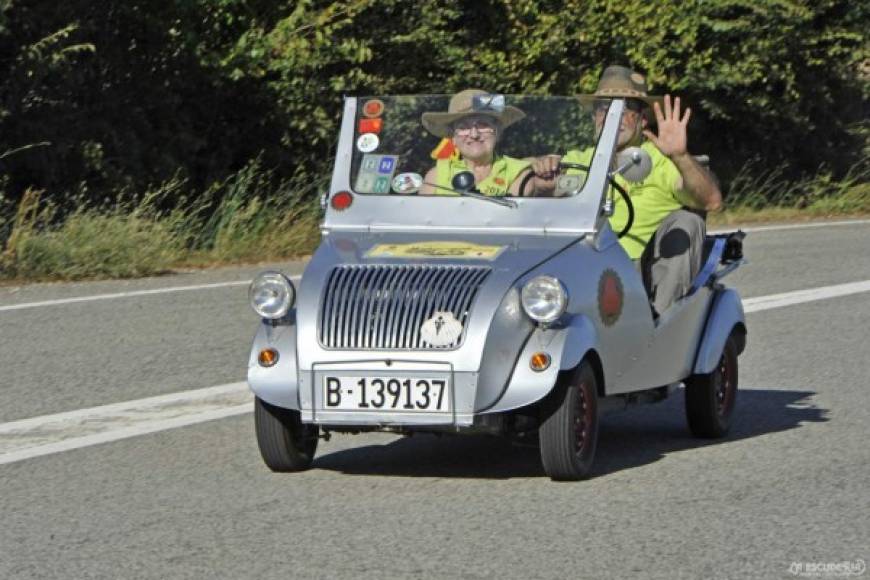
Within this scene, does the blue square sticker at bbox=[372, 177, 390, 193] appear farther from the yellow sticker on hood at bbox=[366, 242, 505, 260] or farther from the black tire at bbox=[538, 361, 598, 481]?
the black tire at bbox=[538, 361, 598, 481]

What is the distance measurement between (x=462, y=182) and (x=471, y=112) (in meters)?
0.35

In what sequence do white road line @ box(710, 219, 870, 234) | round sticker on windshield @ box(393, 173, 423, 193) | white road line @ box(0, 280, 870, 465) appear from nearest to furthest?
round sticker on windshield @ box(393, 173, 423, 193), white road line @ box(0, 280, 870, 465), white road line @ box(710, 219, 870, 234)

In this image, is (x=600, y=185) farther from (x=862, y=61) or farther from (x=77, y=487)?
(x=862, y=61)

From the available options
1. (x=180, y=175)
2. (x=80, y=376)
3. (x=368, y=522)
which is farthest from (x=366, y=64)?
(x=368, y=522)

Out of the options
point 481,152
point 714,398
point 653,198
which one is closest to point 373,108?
point 481,152

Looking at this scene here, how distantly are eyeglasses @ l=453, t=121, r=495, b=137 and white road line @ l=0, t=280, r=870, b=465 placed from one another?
203 centimetres

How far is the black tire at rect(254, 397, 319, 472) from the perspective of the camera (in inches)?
308

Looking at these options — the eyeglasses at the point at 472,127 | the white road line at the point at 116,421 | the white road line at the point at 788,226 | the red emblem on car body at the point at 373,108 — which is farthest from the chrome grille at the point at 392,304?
the white road line at the point at 788,226

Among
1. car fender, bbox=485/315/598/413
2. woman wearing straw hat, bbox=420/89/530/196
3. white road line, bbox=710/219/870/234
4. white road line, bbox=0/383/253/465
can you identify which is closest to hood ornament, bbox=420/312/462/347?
car fender, bbox=485/315/598/413

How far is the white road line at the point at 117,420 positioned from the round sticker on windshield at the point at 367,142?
65.9 inches

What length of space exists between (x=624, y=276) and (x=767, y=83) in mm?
17194

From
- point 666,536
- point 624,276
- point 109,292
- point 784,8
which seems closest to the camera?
point 666,536

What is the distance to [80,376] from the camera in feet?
35.4

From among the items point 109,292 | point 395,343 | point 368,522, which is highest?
point 395,343
